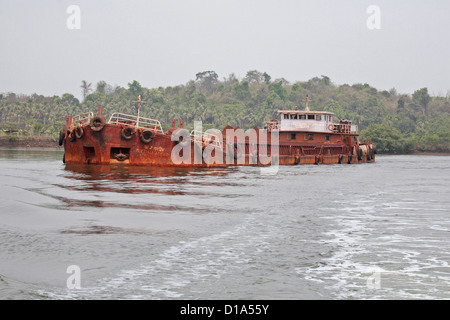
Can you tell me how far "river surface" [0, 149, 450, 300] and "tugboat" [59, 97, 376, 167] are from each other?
1126cm

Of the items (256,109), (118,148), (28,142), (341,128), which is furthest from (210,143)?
(256,109)

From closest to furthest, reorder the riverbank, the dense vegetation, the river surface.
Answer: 1. the river surface
2. the riverbank
3. the dense vegetation

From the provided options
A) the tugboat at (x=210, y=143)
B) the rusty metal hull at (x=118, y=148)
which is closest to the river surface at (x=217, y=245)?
the rusty metal hull at (x=118, y=148)

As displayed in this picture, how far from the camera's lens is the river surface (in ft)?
29.1

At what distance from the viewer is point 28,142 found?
102500 millimetres

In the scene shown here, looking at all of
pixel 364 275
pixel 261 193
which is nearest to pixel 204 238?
pixel 364 275

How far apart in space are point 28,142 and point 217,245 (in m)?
98.2

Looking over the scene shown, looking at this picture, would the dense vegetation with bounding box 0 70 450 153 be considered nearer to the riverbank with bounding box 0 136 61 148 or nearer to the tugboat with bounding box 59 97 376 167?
the riverbank with bounding box 0 136 61 148

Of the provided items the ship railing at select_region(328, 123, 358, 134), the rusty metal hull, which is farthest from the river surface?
the ship railing at select_region(328, 123, 358, 134)

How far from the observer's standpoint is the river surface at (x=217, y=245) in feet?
29.1

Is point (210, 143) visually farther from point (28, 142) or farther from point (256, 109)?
point (256, 109)

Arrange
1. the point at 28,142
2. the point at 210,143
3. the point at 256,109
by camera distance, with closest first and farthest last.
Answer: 1. the point at 210,143
2. the point at 28,142
3. the point at 256,109

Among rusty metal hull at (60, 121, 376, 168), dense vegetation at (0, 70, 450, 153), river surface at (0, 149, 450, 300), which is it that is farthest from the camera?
dense vegetation at (0, 70, 450, 153)

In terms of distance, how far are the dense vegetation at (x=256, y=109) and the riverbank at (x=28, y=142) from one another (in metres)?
2.02
